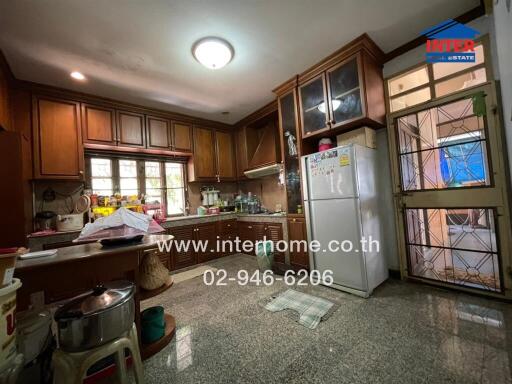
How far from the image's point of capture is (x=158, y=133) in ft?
11.2

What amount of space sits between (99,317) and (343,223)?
2.17 metres

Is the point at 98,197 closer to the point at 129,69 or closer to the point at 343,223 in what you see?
the point at 129,69

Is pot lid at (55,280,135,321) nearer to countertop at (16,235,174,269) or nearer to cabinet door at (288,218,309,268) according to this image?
countertop at (16,235,174,269)

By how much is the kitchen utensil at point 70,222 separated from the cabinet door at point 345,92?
10.8 ft

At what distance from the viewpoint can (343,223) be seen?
231cm

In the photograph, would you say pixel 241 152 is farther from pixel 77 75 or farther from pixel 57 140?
pixel 57 140

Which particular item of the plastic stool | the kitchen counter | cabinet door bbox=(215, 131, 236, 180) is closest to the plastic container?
the plastic stool

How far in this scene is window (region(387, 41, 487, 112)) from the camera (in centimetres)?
200

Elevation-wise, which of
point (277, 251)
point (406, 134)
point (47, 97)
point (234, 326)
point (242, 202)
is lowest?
point (234, 326)

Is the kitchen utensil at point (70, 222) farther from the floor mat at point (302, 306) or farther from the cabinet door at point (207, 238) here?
the floor mat at point (302, 306)

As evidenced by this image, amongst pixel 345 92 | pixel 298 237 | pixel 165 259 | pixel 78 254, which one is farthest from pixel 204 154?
pixel 78 254

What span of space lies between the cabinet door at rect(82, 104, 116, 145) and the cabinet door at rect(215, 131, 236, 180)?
1.71 meters

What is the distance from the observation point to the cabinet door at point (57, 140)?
2494mm

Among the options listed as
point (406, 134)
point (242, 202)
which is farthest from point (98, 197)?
point (406, 134)
